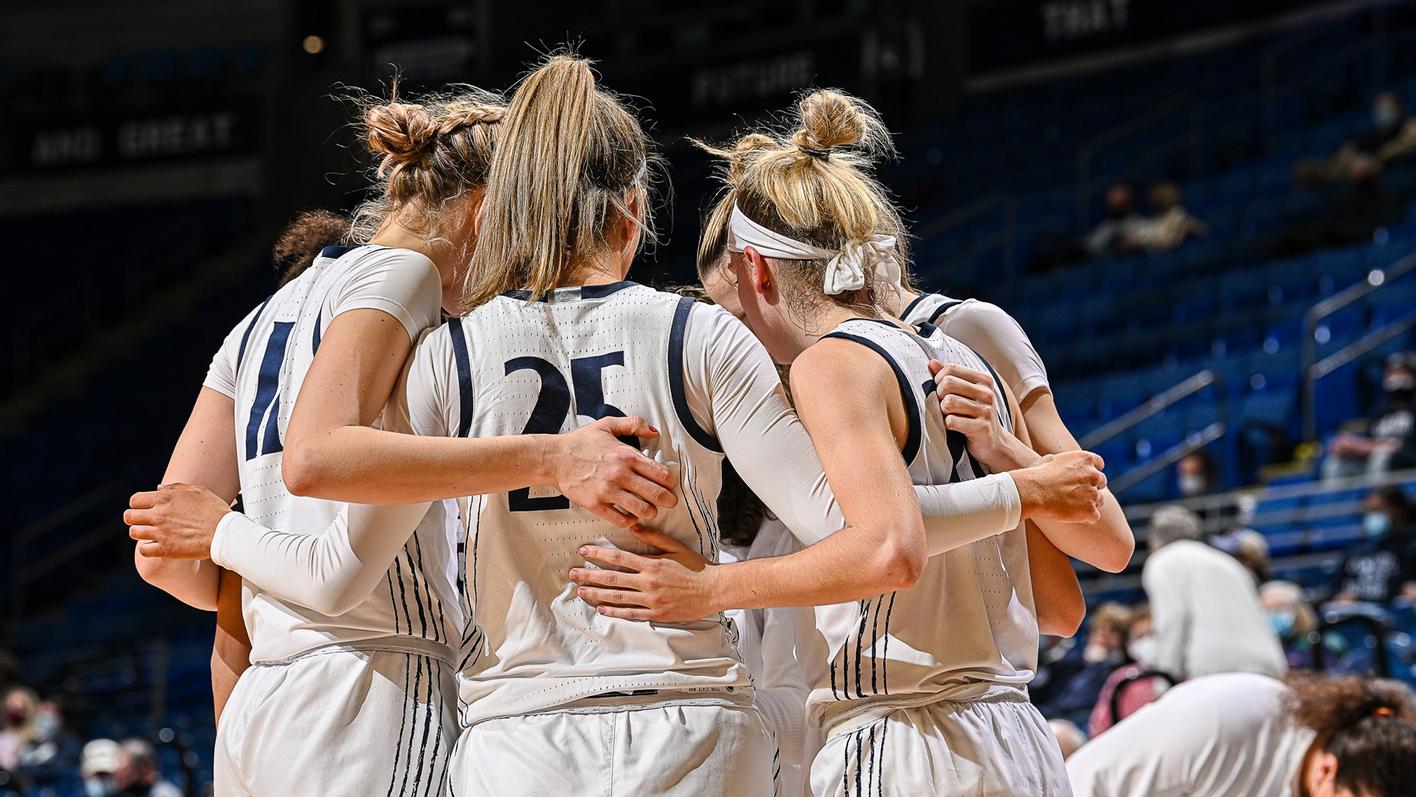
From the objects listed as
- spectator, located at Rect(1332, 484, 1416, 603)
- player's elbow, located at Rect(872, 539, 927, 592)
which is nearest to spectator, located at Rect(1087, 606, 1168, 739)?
spectator, located at Rect(1332, 484, 1416, 603)

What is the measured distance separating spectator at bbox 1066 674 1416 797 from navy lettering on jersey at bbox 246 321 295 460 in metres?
1.83

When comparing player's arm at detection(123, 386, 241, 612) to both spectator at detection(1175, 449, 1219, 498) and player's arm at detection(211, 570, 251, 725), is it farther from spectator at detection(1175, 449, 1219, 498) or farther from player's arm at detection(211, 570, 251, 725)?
spectator at detection(1175, 449, 1219, 498)

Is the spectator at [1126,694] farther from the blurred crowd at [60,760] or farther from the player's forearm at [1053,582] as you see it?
the blurred crowd at [60,760]

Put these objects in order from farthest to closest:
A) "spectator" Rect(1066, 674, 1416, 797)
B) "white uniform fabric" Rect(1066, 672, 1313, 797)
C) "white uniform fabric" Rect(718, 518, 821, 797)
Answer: "white uniform fabric" Rect(1066, 672, 1313, 797) → "spectator" Rect(1066, 674, 1416, 797) → "white uniform fabric" Rect(718, 518, 821, 797)

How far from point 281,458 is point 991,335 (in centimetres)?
115

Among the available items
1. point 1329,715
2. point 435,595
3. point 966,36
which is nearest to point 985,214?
point 966,36

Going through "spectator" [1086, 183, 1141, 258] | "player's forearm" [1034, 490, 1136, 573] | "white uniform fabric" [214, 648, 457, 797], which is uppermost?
"player's forearm" [1034, 490, 1136, 573]

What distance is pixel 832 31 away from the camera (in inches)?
552

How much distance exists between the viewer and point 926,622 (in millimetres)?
2262

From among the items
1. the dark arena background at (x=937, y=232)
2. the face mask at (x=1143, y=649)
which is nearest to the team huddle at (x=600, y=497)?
the dark arena background at (x=937, y=232)

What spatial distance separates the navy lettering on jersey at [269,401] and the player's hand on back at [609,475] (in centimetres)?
58

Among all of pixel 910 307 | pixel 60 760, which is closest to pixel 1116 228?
pixel 60 760

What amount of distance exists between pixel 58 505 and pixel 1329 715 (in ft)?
43.5

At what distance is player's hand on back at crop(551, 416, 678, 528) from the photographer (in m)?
2.00
